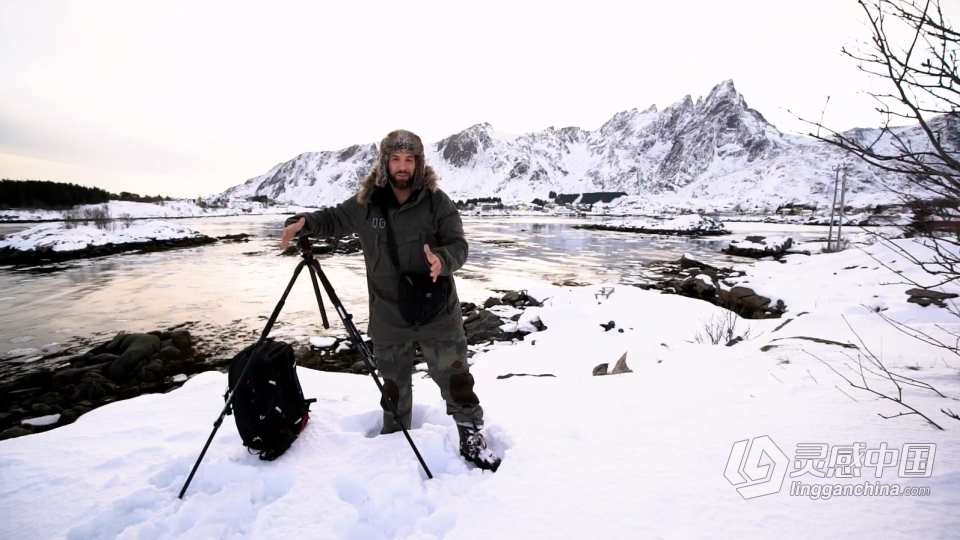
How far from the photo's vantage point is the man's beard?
3.18 meters

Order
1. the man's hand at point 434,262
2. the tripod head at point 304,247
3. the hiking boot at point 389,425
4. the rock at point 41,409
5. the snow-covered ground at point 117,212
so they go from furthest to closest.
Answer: the snow-covered ground at point 117,212, the rock at point 41,409, the hiking boot at point 389,425, the tripod head at point 304,247, the man's hand at point 434,262

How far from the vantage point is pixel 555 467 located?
9.20ft

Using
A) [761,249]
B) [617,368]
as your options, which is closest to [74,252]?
[617,368]

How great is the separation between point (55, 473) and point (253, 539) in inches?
69.3

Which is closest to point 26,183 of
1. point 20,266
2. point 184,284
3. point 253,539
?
point 20,266

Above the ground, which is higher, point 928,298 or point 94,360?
point 928,298

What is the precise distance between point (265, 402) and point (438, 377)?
1.31 m

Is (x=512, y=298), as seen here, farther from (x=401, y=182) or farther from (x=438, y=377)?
(x=401, y=182)

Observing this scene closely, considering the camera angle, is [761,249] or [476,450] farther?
[761,249]

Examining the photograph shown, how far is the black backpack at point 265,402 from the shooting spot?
2.99m

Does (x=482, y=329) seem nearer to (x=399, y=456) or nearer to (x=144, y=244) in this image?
(x=399, y=456)

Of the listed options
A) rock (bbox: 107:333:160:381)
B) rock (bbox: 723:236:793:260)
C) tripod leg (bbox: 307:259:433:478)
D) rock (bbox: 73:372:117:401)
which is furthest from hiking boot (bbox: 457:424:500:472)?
rock (bbox: 723:236:793:260)

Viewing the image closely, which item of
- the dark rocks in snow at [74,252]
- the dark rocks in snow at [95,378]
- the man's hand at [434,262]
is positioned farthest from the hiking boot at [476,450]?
the dark rocks in snow at [74,252]

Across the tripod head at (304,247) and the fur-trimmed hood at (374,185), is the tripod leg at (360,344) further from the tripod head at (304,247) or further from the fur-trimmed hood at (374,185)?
the fur-trimmed hood at (374,185)
